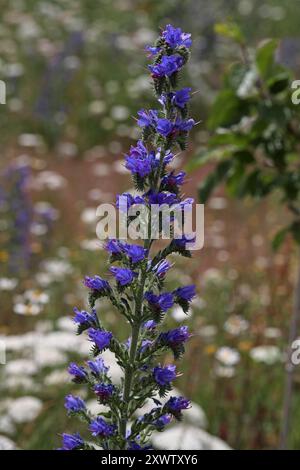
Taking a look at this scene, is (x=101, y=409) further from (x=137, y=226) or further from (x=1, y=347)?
(x=137, y=226)

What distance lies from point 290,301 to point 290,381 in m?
2.53

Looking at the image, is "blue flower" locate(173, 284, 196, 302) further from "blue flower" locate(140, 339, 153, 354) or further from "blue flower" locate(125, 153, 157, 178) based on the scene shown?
"blue flower" locate(125, 153, 157, 178)

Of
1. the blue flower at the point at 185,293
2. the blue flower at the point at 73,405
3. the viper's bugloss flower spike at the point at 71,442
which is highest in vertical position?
the blue flower at the point at 185,293

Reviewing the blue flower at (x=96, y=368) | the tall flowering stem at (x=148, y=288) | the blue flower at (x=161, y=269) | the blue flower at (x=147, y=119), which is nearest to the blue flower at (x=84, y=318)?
the tall flowering stem at (x=148, y=288)

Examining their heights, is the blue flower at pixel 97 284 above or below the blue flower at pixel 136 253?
below

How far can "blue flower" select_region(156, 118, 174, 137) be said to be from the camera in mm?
2150

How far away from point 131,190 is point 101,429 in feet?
19.5

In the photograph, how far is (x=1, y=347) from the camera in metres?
4.44

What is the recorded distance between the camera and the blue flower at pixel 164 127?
2.15 meters

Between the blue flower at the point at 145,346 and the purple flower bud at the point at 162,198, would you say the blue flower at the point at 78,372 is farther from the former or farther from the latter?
the purple flower bud at the point at 162,198

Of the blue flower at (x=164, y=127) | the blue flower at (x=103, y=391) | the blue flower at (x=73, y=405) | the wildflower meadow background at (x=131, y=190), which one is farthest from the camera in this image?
the wildflower meadow background at (x=131, y=190)

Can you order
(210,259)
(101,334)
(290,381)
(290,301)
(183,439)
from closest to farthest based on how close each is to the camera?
(101,334)
(183,439)
(290,381)
(290,301)
(210,259)

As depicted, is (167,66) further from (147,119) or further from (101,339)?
(101,339)
